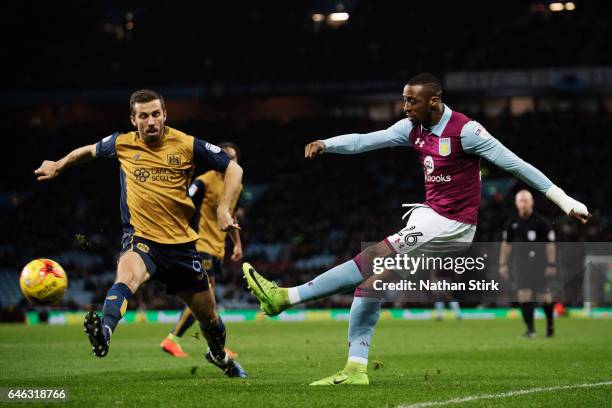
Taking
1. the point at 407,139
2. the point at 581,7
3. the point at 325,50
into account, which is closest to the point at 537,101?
the point at 581,7

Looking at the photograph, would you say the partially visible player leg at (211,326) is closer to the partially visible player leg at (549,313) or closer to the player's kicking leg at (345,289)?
the player's kicking leg at (345,289)

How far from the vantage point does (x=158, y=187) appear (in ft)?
28.3

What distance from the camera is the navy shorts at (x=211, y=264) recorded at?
12914mm

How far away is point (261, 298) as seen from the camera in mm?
7965

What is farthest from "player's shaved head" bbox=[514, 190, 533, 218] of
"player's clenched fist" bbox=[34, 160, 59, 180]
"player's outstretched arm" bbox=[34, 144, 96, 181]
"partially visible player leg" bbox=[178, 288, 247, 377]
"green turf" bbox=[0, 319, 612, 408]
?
"player's clenched fist" bbox=[34, 160, 59, 180]

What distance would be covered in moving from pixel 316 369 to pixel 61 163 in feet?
12.5

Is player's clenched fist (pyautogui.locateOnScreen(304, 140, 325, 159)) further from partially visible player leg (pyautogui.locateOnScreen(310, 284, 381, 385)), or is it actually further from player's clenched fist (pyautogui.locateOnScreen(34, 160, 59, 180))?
player's clenched fist (pyautogui.locateOnScreen(34, 160, 59, 180))

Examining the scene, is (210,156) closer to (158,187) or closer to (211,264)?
(158,187)

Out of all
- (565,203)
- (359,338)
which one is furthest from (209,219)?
(565,203)

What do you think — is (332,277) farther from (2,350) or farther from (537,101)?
(537,101)

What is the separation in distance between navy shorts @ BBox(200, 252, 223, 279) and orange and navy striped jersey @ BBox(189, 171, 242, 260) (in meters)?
0.04

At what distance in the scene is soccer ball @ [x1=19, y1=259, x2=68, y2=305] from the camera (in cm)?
863

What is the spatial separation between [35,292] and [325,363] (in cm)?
414

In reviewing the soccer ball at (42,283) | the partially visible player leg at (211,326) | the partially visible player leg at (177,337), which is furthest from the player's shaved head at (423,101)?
the partially visible player leg at (177,337)
